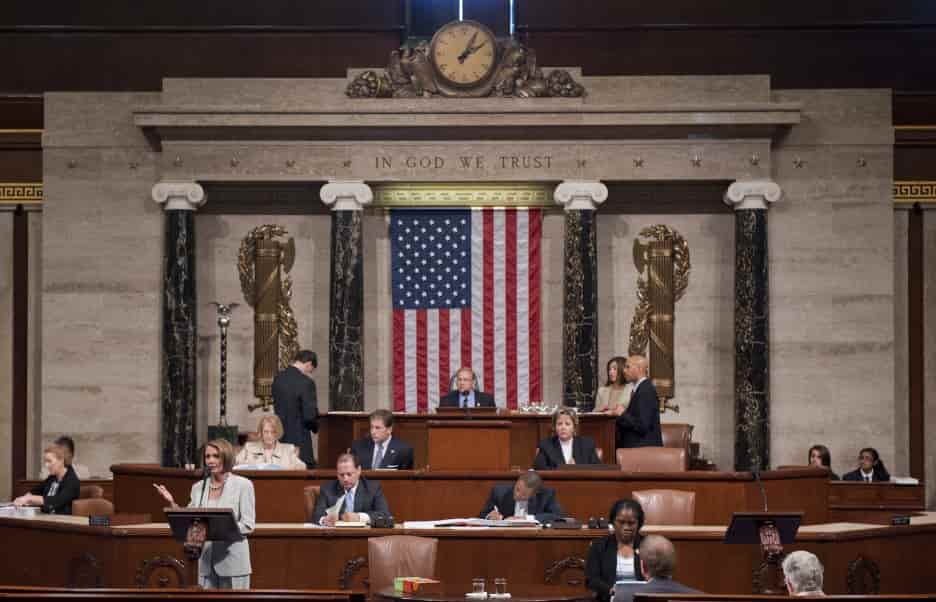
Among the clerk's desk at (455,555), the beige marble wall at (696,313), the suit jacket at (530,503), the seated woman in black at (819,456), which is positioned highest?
the beige marble wall at (696,313)

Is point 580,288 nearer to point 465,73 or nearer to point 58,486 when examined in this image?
point 465,73

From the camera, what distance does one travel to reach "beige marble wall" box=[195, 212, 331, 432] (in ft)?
69.1

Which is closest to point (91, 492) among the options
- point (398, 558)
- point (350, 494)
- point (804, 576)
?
point (350, 494)

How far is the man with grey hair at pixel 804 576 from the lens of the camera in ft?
30.1

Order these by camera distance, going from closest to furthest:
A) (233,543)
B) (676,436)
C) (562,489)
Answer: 1. (233,543)
2. (562,489)
3. (676,436)

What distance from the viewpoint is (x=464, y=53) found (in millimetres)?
20234

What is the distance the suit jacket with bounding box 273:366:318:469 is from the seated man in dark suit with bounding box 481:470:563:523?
383 cm

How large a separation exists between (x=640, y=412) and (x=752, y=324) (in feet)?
14.7

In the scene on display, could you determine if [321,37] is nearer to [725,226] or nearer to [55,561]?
[725,226]

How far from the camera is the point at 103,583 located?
12.8 m

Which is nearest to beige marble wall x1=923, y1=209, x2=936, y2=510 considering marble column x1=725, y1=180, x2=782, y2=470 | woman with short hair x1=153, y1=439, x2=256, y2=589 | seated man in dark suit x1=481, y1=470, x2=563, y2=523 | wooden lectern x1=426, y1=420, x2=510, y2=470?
marble column x1=725, y1=180, x2=782, y2=470

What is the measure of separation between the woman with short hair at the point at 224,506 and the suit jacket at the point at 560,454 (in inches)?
158

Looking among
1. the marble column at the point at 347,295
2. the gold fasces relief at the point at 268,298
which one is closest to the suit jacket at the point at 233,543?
the marble column at the point at 347,295

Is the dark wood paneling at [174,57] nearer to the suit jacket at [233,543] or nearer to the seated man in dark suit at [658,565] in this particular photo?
the suit jacket at [233,543]
